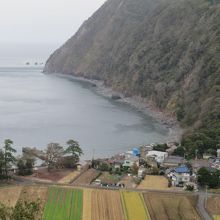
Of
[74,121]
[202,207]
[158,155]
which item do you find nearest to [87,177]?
[158,155]

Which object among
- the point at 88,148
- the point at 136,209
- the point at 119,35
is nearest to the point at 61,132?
the point at 88,148

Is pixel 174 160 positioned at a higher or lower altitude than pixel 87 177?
higher

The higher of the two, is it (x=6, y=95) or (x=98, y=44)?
(x=98, y=44)

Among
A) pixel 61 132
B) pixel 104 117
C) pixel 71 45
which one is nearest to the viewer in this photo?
pixel 61 132

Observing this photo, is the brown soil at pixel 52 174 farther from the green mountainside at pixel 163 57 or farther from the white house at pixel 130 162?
the green mountainside at pixel 163 57

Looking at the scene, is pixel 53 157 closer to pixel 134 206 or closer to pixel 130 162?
pixel 130 162

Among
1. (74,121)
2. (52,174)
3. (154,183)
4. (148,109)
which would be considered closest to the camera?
(154,183)

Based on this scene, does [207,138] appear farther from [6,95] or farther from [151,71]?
[6,95]
